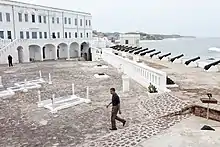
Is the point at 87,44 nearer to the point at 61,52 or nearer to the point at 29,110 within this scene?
the point at 61,52

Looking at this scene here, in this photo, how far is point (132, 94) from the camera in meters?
11.5

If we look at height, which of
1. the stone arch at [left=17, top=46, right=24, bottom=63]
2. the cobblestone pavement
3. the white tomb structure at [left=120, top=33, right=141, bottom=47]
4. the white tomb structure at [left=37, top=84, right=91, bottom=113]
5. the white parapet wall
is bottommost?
the cobblestone pavement

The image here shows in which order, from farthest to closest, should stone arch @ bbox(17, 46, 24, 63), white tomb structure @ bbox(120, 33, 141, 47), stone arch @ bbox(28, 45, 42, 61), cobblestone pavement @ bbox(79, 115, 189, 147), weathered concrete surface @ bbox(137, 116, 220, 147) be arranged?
white tomb structure @ bbox(120, 33, 141, 47) < stone arch @ bbox(28, 45, 42, 61) < stone arch @ bbox(17, 46, 24, 63) < cobblestone pavement @ bbox(79, 115, 189, 147) < weathered concrete surface @ bbox(137, 116, 220, 147)

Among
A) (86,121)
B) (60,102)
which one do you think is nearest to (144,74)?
(60,102)

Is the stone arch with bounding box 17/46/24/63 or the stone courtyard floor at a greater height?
the stone arch with bounding box 17/46/24/63

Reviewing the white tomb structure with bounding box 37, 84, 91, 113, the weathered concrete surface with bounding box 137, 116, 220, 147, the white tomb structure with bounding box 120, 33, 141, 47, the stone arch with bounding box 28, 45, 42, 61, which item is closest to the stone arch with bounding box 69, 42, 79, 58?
the stone arch with bounding box 28, 45, 42, 61

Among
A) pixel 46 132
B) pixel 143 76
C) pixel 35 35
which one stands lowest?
pixel 46 132

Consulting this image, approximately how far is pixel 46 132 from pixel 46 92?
18.1ft

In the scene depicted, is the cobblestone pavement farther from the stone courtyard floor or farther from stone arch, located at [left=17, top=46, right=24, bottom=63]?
stone arch, located at [left=17, top=46, right=24, bottom=63]

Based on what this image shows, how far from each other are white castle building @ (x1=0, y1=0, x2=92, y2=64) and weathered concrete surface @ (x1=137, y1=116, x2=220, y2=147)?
2466 cm

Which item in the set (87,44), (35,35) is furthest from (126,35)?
(35,35)

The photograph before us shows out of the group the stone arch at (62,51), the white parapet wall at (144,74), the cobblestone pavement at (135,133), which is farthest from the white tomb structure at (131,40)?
the cobblestone pavement at (135,133)

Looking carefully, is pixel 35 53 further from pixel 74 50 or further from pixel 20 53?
pixel 74 50

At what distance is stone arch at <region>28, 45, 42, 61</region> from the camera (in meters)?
36.7
